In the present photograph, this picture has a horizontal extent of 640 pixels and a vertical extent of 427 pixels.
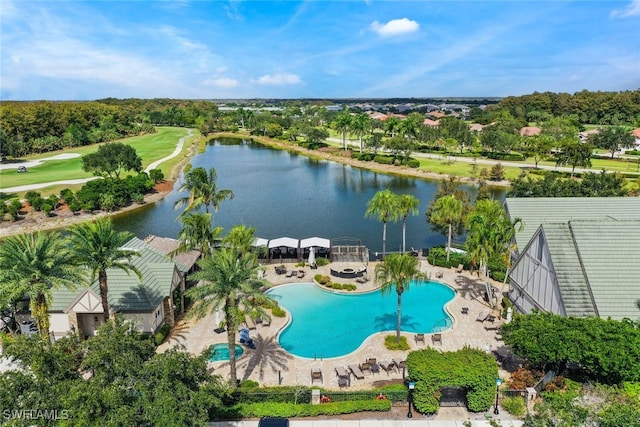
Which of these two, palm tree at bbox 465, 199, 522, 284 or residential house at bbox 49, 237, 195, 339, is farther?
palm tree at bbox 465, 199, 522, 284

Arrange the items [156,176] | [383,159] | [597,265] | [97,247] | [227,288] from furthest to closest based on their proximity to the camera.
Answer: [383,159]
[156,176]
[597,265]
[97,247]
[227,288]

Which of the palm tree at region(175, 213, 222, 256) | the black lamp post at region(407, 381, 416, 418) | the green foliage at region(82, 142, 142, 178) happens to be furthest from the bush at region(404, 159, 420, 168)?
the black lamp post at region(407, 381, 416, 418)

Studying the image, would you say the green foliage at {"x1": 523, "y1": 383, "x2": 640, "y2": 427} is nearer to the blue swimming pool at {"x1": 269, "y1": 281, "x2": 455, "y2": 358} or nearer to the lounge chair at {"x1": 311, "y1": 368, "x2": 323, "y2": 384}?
the lounge chair at {"x1": 311, "y1": 368, "x2": 323, "y2": 384}

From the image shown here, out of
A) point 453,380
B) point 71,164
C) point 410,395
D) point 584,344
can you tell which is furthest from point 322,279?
point 71,164

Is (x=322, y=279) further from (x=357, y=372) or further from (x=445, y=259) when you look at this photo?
(x=357, y=372)

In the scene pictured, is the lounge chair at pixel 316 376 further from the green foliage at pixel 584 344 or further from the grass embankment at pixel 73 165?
the grass embankment at pixel 73 165

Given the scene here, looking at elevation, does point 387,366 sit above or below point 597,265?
below
